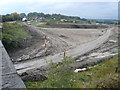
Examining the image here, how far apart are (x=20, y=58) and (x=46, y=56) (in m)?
2.92

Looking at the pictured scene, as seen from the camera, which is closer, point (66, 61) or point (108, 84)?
point (108, 84)

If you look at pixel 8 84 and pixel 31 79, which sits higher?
pixel 8 84

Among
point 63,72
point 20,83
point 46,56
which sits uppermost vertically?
point 20,83

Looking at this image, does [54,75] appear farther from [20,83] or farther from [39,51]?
[39,51]

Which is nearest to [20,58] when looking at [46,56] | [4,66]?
[46,56]

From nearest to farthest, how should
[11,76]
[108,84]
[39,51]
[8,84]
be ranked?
[8,84] < [11,76] < [108,84] < [39,51]

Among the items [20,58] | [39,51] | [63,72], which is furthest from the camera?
[39,51]

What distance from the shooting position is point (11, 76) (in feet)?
7.99

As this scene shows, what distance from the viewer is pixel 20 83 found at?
2.34 m

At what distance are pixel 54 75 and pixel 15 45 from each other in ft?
49.2

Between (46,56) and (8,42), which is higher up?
(8,42)

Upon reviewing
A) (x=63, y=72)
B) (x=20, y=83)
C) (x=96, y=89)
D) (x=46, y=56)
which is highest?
(x=20, y=83)

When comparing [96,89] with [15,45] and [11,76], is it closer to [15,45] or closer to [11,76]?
[11,76]

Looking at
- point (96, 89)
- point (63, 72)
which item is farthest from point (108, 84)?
point (63, 72)
